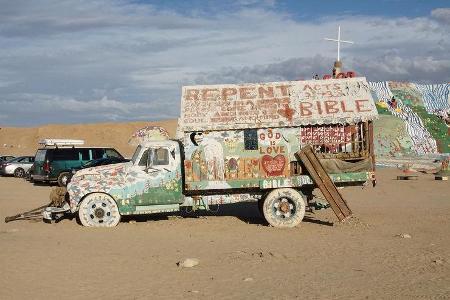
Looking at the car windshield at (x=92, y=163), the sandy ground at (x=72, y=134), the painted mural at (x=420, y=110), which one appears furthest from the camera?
the sandy ground at (x=72, y=134)

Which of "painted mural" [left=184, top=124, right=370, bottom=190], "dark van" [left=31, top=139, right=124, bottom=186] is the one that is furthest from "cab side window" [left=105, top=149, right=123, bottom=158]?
"painted mural" [left=184, top=124, right=370, bottom=190]

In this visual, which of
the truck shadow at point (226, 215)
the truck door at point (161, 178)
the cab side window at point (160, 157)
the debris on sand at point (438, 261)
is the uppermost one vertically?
the cab side window at point (160, 157)

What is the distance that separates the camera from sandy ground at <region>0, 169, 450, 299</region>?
314 inches

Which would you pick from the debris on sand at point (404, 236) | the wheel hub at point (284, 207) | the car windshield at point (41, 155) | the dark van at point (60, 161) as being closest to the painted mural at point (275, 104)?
the wheel hub at point (284, 207)

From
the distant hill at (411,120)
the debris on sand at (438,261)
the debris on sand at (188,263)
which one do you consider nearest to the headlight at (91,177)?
the debris on sand at (188,263)

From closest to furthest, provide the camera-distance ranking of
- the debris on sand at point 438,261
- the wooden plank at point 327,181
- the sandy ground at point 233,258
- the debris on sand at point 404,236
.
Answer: the sandy ground at point 233,258
the debris on sand at point 438,261
the debris on sand at point 404,236
the wooden plank at point 327,181

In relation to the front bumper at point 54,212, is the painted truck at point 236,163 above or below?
above

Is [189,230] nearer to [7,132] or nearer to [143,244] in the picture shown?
[143,244]

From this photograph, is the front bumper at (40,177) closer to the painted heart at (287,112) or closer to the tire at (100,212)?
the tire at (100,212)

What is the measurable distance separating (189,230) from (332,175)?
3.49m

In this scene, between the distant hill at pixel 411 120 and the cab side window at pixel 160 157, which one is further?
the distant hill at pixel 411 120

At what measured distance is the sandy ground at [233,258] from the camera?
26.1ft

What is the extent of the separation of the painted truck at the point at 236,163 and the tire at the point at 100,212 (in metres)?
0.02

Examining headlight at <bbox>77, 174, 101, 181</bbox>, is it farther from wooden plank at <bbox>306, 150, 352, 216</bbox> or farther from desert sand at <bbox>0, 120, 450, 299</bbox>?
wooden plank at <bbox>306, 150, 352, 216</bbox>
